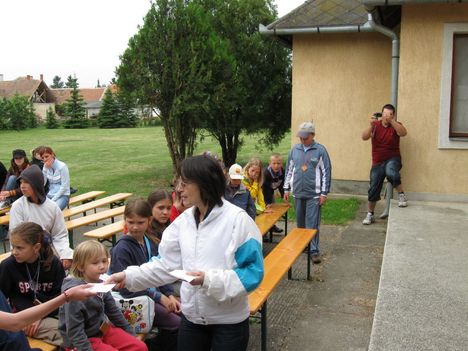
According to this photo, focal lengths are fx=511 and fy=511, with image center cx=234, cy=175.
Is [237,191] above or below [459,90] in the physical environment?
below

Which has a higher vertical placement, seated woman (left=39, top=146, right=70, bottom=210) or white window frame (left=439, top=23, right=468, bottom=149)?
white window frame (left=439, top=23, right=468, bottom=149)

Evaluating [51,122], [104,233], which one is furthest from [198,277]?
[51,122]

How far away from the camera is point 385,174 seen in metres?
7.89

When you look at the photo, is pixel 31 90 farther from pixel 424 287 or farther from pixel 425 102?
pixel 424 287

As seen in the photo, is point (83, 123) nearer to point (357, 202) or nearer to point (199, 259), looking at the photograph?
point (357, 202)

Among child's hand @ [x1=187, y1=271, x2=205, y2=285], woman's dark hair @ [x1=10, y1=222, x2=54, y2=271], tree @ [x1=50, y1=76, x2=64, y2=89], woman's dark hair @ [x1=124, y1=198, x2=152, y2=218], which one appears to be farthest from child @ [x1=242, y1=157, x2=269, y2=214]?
tree @ [x1=50, y1=76, x2=64, y2=89]

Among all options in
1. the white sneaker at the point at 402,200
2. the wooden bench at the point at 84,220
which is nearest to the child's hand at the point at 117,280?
the wooden bench at the point at 84,220

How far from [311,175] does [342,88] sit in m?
4.63

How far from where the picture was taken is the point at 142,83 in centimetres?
1246

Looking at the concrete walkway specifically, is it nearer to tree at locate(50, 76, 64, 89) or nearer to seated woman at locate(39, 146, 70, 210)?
seated woman at locate(39, 146, 70, 210)

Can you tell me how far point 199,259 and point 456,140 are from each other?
6176 mm

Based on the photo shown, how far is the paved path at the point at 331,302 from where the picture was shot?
4.57 m

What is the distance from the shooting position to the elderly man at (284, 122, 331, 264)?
6.50 metres

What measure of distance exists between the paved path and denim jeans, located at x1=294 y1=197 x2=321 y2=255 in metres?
0.27
